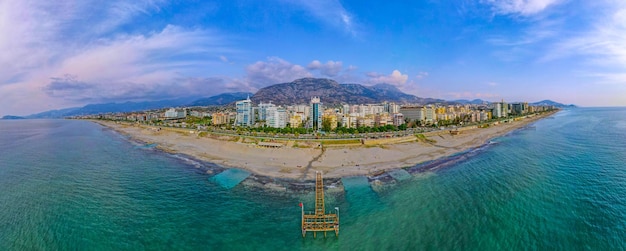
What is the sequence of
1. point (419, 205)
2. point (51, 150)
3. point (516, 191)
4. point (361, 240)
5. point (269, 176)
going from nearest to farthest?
point (361, 240) < point (419, 205) < point (516, 191) < point (269, 176) < point (51, 150)

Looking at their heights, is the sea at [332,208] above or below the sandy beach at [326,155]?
below

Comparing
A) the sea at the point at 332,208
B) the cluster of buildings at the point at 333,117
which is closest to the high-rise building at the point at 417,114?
the cluster of buildings at the point at 333,117

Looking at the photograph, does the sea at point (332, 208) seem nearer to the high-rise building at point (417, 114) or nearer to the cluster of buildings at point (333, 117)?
the cluster of buildings at point (333, 117)

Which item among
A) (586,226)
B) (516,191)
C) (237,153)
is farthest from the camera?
(237,153)

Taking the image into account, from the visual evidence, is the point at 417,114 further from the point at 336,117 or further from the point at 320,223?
the point at 320,223

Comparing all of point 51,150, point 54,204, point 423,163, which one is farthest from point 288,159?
point 51,150

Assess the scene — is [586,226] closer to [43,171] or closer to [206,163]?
[206,163]

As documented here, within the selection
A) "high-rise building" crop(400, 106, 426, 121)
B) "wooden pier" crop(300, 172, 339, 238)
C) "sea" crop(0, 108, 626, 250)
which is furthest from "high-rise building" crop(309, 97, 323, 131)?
"wooden pier" crop(300, 172, 339, 238)

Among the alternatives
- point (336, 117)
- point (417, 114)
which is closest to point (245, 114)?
point (336, 117)
